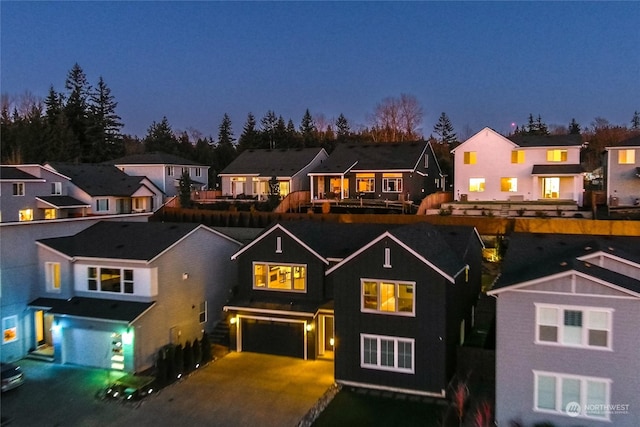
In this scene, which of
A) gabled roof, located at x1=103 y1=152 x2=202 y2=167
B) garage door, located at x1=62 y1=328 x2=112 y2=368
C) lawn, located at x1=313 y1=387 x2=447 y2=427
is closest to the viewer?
lawn, located at x1=313 y1=387 x2=447 y2=427

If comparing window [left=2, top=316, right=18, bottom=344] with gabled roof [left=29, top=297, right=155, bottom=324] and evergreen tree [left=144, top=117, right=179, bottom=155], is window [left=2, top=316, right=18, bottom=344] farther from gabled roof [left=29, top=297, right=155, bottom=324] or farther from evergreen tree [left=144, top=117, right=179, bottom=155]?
evergreen tree [left=144, top=117, right=179, bottom=155]

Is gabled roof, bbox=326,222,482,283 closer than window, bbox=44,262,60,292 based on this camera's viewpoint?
Yes

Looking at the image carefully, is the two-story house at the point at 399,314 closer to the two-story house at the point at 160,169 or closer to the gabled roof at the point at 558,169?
Result: the gabled roof at the point at 558,169

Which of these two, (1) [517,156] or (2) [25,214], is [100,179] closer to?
(2) [25,214]

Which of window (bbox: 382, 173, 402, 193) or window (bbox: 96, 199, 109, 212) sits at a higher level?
window (bbox: 382, 173, 402, 193)

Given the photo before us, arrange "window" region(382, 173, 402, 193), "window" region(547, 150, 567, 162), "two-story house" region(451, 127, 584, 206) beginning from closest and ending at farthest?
"two-story house" region(451, 127, 584, 206) → "window" region(547, 150, 567, 162) → "window" region(382, 173, 402, 193)

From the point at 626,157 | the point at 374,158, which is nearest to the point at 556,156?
the point at 626,157

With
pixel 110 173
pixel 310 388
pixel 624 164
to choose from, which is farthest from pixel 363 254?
pixel 110 173

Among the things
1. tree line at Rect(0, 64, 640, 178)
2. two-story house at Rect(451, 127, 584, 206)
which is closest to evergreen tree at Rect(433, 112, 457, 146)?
tree line at Rect(0, 64, 640, 178)
